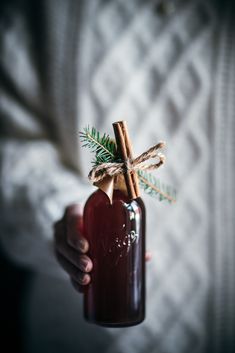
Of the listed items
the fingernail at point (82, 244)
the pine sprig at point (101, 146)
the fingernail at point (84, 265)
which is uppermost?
the pine sprig at point (101, 146)

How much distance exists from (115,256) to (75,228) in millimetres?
81

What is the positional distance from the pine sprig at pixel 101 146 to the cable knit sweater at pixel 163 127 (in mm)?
395

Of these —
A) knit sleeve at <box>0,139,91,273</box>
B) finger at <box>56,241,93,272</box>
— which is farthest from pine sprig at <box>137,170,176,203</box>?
knit sleeve at <box>0,139,91,273</box>

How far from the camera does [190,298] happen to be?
1013 mm

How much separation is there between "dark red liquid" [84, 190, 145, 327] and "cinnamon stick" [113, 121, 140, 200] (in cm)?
2

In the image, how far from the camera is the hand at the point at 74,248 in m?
0.59

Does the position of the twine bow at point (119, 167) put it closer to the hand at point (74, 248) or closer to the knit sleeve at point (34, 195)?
the hand at point (74, 248)

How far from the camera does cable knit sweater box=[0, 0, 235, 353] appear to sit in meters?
0.97

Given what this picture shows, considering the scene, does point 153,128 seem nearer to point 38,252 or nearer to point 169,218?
point 169,218

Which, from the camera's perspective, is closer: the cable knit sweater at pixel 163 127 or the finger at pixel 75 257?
the finger at pixel 75 257

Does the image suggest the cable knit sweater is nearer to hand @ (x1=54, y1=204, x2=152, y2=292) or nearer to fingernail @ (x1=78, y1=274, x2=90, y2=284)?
hand @ (x1=54, y1=204, x2=152, y2=292)

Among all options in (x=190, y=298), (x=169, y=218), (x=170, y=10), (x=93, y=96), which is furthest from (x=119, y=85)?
(x=190, y=298)

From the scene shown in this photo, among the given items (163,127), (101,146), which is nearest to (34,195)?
(163,127)

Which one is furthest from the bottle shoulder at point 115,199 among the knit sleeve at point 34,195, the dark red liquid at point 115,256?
the knit sleeve at point 34,195
